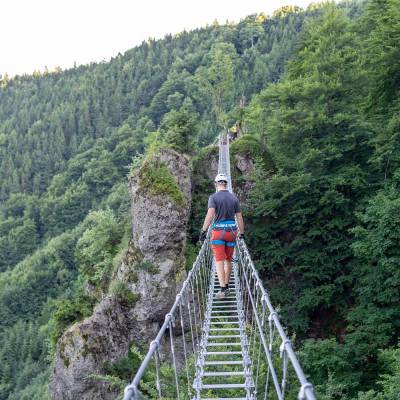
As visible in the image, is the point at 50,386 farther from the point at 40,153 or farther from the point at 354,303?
the point at 40,153

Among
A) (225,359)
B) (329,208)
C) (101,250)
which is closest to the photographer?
(225,359)

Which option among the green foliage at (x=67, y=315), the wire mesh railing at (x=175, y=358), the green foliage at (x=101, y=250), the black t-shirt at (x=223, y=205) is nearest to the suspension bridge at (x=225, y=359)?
the wire mesh railing at (x=175, y=358)

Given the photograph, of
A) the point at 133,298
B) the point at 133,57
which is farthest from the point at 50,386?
the point at 133,57

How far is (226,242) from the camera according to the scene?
6227 millimetres

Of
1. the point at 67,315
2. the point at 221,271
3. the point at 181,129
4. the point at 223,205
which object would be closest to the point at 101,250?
the point at 67,315

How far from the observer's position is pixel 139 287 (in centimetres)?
1189

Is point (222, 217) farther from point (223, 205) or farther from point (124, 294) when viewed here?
point (124, 294)

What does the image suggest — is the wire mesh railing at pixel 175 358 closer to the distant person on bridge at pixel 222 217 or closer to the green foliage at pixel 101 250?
the distant person on bridge at pixel 222 217

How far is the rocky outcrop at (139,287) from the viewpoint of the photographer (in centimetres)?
1099

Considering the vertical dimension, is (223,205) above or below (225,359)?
above

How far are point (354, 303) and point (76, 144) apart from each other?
7766 cm

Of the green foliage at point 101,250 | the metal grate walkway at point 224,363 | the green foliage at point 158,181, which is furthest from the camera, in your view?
the green foliage at point 101,250

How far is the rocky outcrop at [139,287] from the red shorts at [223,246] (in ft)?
18.9

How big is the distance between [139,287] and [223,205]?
6.64 metres
